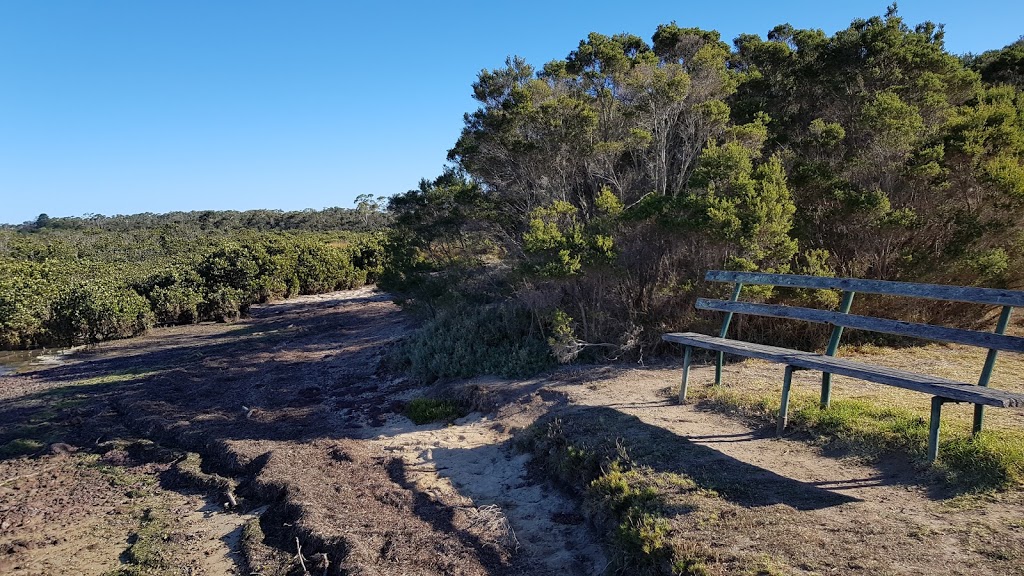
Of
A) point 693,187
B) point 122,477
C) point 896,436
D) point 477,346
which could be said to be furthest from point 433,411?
point 896,436

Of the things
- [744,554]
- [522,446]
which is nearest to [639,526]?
[744,554]

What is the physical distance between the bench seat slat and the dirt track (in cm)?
62

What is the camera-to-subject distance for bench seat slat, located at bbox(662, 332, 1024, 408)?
341cm

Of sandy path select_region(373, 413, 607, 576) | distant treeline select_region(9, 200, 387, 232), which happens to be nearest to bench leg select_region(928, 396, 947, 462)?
sandy path select_region(373, 413, 607, 576)

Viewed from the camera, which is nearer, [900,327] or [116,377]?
[900,327]

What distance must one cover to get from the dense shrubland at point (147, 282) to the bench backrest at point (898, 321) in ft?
60.9

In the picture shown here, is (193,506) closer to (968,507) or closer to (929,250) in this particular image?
(968,507)

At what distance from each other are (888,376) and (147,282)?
23157mm

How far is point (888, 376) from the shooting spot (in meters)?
3.90

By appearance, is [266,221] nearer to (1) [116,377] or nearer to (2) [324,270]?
(2) [324,270]

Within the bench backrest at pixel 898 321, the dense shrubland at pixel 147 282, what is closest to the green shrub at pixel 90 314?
the dense shrubland at pixel 147 282

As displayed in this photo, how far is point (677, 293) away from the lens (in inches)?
320

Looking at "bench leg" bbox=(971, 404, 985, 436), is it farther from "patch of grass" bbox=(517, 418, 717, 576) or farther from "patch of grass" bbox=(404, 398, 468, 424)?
"patch of grass" bbox=(404, 398, 468, 424)

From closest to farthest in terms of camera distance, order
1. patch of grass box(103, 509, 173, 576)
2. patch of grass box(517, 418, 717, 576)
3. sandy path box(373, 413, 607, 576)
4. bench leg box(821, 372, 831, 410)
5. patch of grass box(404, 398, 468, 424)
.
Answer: patch of grass box(517, 418, 717, 576), sandy path box(373, 413, 607, 576), patch of grass box(103, 509, 173, 576), bench leg box(821, 372, 831, 410), patch of grass box(404, 398, 468, 424)
